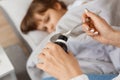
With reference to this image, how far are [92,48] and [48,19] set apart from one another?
17.8 inches

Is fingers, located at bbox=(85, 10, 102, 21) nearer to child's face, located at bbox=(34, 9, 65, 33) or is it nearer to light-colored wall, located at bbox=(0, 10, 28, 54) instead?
child's face, located at bbox=(34, 9, 65, 33)

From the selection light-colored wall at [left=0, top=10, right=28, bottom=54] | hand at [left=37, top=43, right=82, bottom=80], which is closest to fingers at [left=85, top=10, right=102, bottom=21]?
hand at [left=37, top=43, right=82, bottom=80]

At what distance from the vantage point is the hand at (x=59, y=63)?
33.7 inches

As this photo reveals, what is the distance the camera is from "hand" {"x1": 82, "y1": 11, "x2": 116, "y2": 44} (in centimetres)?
98

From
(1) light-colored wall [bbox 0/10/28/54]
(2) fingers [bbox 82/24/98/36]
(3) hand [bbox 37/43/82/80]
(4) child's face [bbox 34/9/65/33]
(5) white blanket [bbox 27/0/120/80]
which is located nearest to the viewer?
(3) hand [bbox 37/43/82/80]

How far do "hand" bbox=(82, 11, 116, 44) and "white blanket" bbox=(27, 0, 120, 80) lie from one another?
6.6 inches

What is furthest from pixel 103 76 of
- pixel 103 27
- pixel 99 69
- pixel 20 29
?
pixel 20 29

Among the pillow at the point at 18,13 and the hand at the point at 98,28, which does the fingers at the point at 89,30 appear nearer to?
the hand at the point at 98,28

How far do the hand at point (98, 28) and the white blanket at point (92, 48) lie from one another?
0.17m

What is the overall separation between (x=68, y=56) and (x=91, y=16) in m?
0.20

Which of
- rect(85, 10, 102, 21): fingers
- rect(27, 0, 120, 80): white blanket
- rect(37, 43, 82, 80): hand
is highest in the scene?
rect(85, 10, 102, 21): fingers

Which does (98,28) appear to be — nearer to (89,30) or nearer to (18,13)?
(89,30)

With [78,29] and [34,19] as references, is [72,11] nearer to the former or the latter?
[78,29]

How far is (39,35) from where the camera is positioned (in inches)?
60.8
